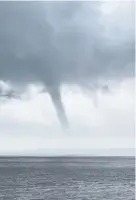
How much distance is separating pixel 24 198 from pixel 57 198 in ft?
18.7

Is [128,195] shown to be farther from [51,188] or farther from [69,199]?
[51,188]

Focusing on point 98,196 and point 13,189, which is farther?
point 13,189

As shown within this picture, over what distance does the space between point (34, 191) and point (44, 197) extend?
9273 millimetres

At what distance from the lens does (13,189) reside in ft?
231

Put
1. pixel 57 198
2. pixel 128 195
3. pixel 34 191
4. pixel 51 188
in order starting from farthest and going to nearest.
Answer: pixel 51 188
pixel 34 191
pixel 128 195
pixel 57 198

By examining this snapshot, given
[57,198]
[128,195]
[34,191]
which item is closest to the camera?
[57,198]

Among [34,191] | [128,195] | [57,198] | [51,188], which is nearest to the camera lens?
[57,198]

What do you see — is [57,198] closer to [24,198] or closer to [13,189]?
[24,198]

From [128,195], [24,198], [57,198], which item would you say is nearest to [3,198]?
[24,198]

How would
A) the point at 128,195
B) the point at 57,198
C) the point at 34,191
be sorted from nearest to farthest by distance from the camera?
the point at 57,198 < the point at 128,195 < the point at 34,191

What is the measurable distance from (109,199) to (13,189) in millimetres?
22816

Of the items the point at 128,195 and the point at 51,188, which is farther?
the point at 51,188

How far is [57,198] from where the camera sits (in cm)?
5559

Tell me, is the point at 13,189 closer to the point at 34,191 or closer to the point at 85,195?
the point at 34,191
